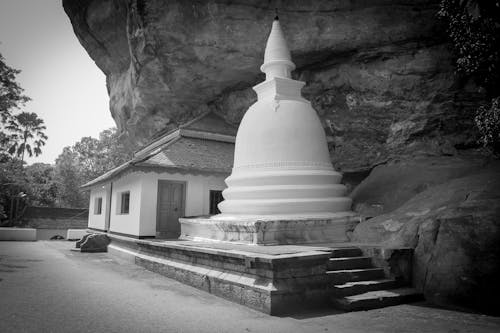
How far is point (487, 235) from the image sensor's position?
272 inches

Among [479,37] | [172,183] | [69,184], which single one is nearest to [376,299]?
[479,37]

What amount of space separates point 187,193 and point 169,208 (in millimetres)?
907

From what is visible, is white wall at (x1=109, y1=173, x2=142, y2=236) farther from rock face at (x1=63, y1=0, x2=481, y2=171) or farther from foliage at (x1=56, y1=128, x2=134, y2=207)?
foliage at (x1=56, y1=128, x2=134, y2=207)

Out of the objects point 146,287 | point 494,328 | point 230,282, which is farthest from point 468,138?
point 146,287

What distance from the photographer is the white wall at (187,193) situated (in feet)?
44.2

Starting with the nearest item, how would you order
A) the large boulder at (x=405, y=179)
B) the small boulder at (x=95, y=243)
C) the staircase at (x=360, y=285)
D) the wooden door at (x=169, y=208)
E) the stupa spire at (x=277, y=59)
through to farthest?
the staircase at (x=360, y=285) < the large boulder at (x=405, y=179) < the stupa spire at (x=277, y=59) < the wooden door at (x=169, y=208) < the small boulder at (x=95, y=243)

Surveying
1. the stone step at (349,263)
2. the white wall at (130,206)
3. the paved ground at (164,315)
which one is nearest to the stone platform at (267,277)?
the paved ground at (164,315)

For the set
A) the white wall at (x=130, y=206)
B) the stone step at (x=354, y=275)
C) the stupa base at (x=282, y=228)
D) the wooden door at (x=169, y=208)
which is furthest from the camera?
the wooden door at (x=169, y=208)

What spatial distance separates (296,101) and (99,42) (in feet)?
49.5

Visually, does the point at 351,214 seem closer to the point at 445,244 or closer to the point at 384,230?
the point at 384,230

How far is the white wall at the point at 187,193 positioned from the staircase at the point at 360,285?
24.6ft

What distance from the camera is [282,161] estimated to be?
1054 centimetres

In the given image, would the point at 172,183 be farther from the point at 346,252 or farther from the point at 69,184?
the point at 69,184

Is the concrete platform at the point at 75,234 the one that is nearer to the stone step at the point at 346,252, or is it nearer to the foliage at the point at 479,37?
the stone step at the point at 346,252
